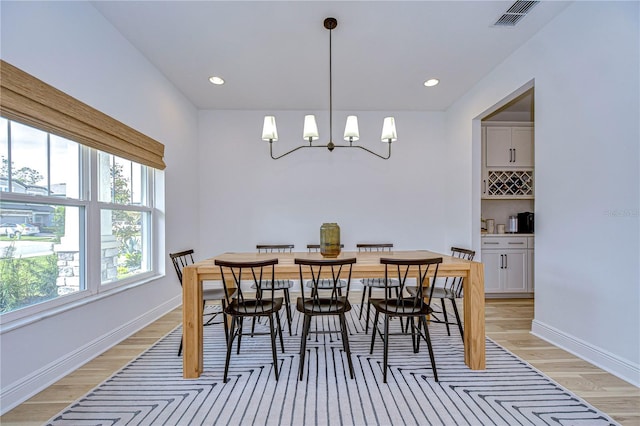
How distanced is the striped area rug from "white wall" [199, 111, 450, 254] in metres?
2.24

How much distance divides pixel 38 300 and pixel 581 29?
4.41 metres

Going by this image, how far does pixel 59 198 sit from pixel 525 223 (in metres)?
5.35

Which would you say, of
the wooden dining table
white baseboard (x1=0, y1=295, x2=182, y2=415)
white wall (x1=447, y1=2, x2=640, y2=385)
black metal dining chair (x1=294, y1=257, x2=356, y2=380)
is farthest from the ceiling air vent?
white baseboard (x1=0, y1=295, x2=182, y2=415)

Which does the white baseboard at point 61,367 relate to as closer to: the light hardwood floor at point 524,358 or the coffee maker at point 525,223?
the light hardwood floor at point 524,358

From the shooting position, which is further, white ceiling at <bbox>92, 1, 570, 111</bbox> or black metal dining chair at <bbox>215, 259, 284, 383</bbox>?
white ceiling at <bbox>92, 1, 570, 111</bbox>

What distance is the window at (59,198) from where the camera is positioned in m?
1.78

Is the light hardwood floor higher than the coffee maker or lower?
lower

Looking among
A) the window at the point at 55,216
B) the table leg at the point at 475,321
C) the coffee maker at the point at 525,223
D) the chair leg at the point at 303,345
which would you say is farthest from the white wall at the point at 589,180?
the window at the point at 55,216

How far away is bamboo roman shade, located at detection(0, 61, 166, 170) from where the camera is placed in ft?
5.45

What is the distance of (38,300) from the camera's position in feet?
6.48

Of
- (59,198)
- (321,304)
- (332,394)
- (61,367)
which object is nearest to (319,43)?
(321,304)

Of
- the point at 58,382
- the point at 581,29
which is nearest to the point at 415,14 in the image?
the point at 581,29

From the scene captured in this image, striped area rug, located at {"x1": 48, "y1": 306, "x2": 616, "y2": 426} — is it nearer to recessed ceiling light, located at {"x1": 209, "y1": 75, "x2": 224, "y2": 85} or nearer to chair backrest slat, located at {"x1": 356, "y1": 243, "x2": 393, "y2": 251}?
chair backrest slat, located at {"x1": 356, "y1": 243, "x2": 393, "y2": 251}

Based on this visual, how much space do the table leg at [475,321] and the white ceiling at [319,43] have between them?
81.3 inches
